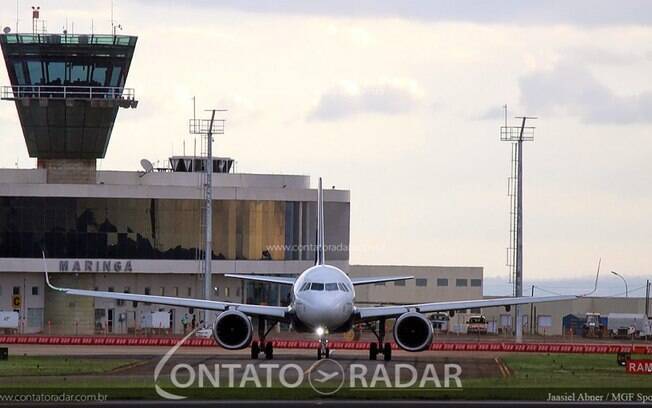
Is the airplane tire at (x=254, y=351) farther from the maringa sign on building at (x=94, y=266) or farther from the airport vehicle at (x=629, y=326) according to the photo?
the airport vehicle at (x=629, y=326)

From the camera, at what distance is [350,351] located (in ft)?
257

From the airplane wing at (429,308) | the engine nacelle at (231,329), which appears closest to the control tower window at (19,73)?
the airplane wing at (429,308)

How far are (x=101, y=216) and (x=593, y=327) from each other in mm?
41719

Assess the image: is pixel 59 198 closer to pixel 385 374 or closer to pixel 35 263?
pixel 35 263

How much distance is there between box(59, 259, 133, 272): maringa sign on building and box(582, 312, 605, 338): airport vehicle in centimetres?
3473

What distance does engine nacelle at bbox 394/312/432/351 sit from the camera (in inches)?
2773

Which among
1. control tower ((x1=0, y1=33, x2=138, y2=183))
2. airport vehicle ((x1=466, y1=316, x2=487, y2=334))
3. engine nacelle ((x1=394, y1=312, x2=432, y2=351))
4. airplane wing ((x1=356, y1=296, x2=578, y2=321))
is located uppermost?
control tower ((x1=0, y1=33, x2=138, y2=183))

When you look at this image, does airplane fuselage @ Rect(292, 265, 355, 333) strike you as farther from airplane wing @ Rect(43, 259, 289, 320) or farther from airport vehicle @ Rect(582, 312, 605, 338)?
airport vehicle @ Rect(582, 312, 605, 338)

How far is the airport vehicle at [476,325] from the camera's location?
124 meters

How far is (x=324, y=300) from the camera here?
6738cm

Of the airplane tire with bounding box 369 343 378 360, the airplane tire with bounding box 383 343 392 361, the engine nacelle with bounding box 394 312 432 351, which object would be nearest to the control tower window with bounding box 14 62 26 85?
the engine nacelle with bounding box 394 312 432 351

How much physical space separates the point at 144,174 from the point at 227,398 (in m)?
72.6

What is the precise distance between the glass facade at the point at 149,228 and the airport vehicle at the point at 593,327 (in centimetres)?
2230

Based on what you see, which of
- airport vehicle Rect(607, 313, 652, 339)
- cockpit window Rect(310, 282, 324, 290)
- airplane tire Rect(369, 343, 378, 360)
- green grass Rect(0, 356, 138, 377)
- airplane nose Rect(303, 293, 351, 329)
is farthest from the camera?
airport vehicle Rect(607, 313, 652, 339)
